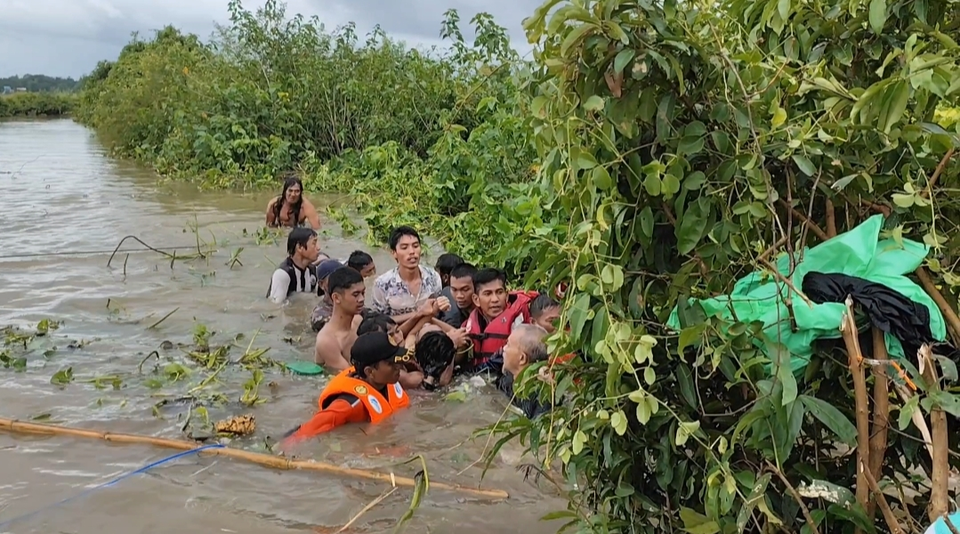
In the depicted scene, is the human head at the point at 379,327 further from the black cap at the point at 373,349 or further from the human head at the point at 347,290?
the human head at the point at 347,290

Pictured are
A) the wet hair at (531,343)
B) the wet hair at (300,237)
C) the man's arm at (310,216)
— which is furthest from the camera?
the man's arm at (310,216)

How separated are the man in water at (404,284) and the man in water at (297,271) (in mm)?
1022

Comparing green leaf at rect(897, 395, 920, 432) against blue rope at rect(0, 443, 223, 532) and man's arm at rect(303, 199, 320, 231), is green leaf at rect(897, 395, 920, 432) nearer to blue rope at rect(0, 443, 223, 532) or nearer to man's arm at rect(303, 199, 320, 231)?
blue rope at rect(0, 443, 223, 532)

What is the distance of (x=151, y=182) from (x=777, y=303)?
1730 cm

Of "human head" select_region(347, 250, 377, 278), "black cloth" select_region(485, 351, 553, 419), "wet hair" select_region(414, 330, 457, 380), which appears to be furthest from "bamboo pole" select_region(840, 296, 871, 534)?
"human head" select_region(347, 250, 377, 278)

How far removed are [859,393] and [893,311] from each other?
8.5 inches

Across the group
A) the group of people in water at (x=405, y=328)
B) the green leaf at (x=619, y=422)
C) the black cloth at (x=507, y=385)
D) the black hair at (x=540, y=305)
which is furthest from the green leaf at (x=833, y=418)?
the black hair at (x=540, y=305)

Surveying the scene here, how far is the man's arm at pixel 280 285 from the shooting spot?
7.67 meters

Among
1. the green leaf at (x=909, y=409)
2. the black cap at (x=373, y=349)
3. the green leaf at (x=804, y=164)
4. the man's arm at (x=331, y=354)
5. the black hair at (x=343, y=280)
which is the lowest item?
the man's arm at (x=331, y=354)

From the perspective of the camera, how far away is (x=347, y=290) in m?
5.75

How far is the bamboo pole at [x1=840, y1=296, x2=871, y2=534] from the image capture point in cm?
200

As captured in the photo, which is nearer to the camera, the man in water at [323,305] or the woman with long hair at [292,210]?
the man in water at [323,305]

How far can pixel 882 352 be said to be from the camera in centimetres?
210

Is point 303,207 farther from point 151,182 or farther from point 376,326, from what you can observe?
point 151,182
